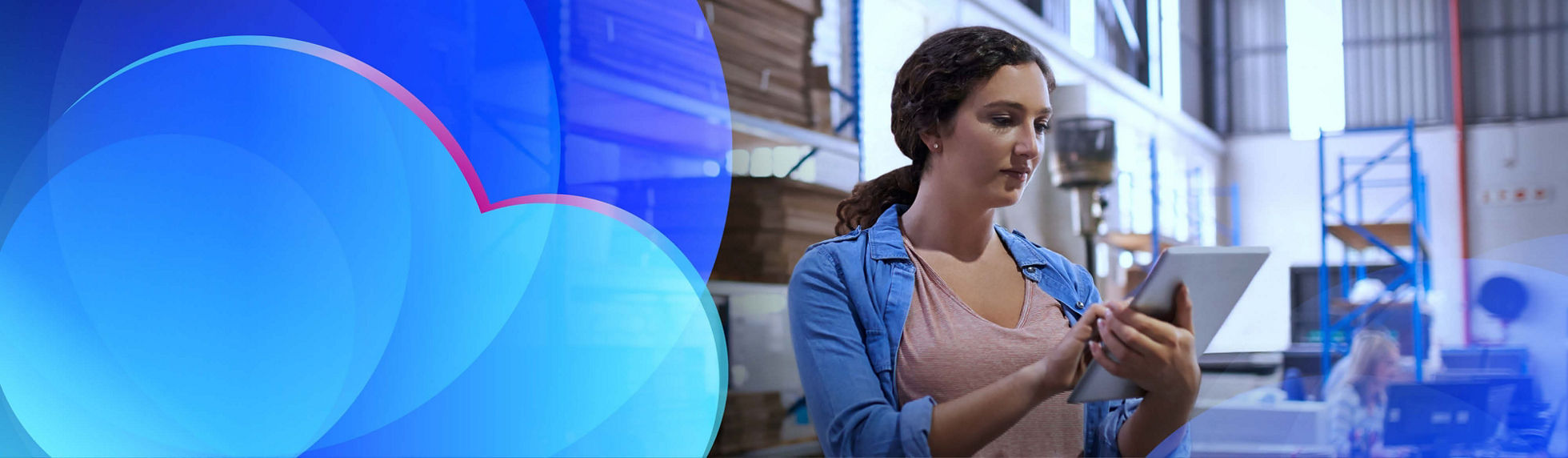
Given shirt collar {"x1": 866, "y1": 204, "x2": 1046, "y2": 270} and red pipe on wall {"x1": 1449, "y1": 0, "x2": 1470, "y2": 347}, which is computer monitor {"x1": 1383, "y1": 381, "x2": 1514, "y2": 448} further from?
red pipe on wall {"x1": 1449, "y1": 0, "x2": 1470, "y2": 347}

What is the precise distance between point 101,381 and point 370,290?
50 centimetres

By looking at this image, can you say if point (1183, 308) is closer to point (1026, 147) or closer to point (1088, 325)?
point (1088, 325)

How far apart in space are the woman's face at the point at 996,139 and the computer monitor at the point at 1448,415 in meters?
1.36

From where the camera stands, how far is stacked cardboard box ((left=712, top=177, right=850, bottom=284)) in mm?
2467

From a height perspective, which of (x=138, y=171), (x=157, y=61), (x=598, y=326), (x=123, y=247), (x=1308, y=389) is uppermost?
(x=157, y=61)

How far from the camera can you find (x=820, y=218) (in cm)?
266

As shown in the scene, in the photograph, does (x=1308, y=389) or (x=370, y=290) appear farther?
(x=1308, y=389)

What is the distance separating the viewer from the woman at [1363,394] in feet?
8.49

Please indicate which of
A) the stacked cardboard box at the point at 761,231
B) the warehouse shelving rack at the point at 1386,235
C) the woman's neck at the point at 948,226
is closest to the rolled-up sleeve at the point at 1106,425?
the woman's neck at the point at 948,226

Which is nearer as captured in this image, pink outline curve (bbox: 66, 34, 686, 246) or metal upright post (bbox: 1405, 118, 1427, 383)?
pink outline curve (bbox: 66, 34, 686, 246)

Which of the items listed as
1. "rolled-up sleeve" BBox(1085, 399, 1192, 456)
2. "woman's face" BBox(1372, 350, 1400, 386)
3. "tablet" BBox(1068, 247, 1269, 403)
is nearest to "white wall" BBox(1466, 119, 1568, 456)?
"woman's face" BBox(1372, 350, 1400, 386)

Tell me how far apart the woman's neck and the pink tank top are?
0.10 feet

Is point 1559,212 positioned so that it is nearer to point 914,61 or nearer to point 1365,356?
point 1365,356

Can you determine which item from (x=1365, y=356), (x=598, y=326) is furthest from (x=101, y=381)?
(x=1365, y=356)
